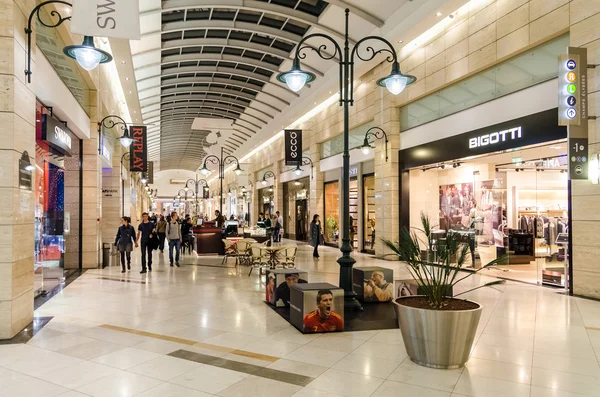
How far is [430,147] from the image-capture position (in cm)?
1258

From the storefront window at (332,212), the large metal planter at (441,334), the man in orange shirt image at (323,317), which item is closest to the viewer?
the large metal planter at (441,334)

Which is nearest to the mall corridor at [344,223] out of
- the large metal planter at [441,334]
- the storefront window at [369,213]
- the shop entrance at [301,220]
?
the large metal planter at [441,334]

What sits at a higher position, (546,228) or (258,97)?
(258,97)

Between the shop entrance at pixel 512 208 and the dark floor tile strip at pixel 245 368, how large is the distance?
6.91 metres

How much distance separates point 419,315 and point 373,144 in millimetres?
12283

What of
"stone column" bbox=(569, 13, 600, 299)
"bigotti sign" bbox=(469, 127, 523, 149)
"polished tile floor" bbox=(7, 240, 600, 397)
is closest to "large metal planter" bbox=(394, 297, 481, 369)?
"polished tile floor" bbox=(7, 240, 600, 397)

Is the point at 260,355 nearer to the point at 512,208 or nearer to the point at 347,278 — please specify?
the point at 347,278

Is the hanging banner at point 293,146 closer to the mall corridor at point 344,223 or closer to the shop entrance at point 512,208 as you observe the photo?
the mall corridor at point 344,223

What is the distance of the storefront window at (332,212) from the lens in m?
20.1

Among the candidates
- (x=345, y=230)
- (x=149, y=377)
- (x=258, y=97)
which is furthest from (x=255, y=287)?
(x=258, y=97)

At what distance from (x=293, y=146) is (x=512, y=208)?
407 inches

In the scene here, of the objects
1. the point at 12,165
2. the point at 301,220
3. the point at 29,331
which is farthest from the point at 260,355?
the point at 301,220

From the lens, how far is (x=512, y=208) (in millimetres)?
11188

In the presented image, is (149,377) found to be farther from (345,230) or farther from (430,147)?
(430,147)
